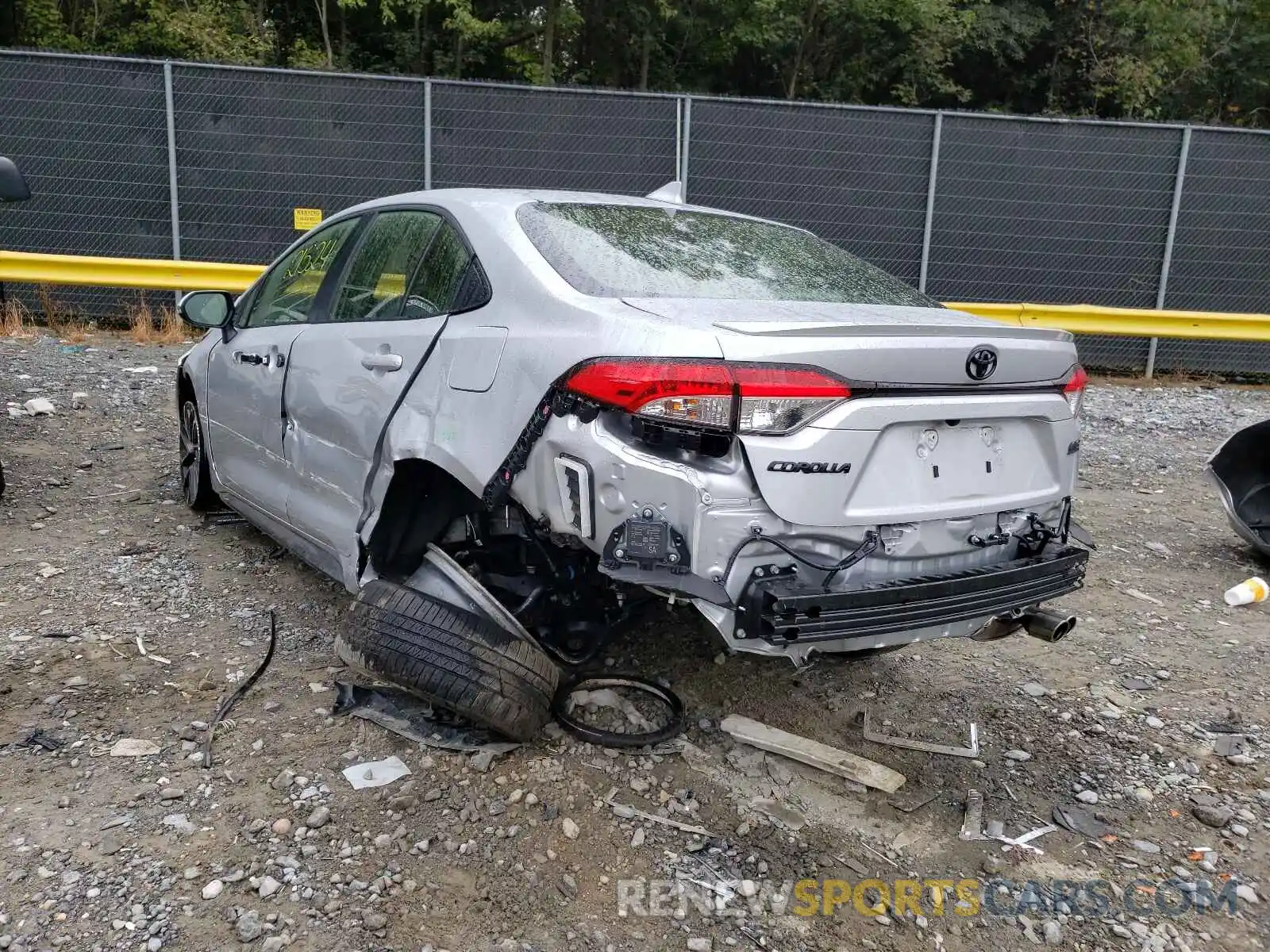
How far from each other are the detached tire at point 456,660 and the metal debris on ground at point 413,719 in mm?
117

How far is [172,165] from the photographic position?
32.7 feet

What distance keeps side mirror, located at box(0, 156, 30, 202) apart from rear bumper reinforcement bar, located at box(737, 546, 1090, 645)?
3.77 m

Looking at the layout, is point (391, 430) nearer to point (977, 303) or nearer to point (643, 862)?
point (643, 862)

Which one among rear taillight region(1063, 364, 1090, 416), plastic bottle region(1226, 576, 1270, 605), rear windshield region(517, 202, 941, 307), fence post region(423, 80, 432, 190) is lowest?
plastic bottle region(1226, 576, 1270, 605)

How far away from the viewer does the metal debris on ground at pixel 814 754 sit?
2.95 metres

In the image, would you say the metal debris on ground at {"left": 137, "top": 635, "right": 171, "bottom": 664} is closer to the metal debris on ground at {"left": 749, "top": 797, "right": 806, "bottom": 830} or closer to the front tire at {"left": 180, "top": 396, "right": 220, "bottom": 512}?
the front tire at {"left": 180, "top": 396, "right": 220, "bottom": 512}

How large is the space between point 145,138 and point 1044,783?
33.5 ft

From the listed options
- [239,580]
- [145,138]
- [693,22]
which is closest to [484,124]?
[145,138]

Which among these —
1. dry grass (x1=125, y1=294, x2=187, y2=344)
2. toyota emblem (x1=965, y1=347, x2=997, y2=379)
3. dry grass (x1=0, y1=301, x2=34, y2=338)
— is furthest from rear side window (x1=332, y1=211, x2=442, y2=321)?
dry grass (x1=0, y1=301, x2=34, y2=338)

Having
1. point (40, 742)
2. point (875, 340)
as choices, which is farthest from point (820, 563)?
point (40, 742)

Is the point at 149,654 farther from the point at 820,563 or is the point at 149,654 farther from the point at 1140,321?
the point at 1140,321

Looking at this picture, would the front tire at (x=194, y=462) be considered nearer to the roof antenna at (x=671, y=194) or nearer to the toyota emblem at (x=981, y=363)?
the roof antenna at (x=671, y=194)

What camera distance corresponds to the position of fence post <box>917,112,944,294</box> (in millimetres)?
10336

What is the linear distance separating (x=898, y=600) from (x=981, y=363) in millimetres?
681
